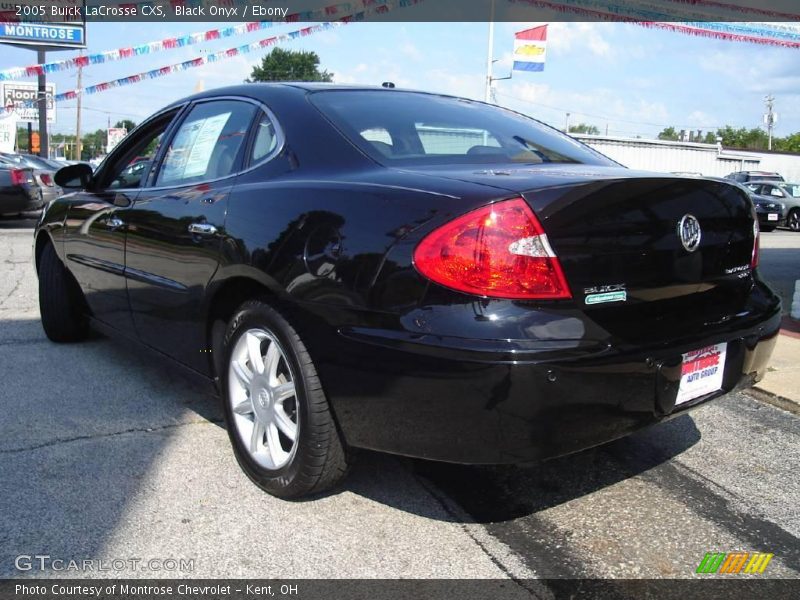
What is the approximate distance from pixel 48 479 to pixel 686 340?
2.39 metres

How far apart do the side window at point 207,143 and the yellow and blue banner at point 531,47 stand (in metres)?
20.5

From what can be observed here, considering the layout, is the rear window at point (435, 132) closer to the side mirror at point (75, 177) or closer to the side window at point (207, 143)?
the side window at point (207, 143)

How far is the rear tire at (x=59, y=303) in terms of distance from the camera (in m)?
4.50

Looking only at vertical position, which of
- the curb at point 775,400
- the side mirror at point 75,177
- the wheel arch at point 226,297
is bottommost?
the curb at point 775,400

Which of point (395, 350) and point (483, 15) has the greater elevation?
point (483, 15)

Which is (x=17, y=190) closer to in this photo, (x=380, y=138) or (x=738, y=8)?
(x=380, y=138)

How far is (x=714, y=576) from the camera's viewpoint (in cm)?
226

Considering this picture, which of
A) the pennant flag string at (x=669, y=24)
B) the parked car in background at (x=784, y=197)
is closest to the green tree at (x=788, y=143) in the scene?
the parked car in background at (x=784, y=197)

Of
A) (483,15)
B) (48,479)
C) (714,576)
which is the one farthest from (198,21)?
(714,576)

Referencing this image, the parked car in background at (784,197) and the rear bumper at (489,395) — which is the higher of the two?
the parked car in background at (784,197)

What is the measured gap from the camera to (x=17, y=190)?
12945 mm

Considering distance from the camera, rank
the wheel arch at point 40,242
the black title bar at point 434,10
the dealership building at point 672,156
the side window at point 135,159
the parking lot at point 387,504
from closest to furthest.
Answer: the parking lot at point 387,504 < the side window at point 135,159 < the wheel arch at point 40,242 < the black title bar at point 434,10 < the dealership building at point 672,156

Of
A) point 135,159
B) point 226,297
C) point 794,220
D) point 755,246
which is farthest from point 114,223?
point 794,220

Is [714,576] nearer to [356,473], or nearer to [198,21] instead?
[356,473]
